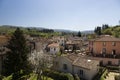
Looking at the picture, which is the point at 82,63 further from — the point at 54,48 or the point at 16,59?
the point at 54,48

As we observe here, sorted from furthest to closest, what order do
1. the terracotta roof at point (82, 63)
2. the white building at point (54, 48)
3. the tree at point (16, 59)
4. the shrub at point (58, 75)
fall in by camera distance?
the white building at point (54, 48), the terracotta roof at point (82, 63), the tree at point (16, 59), the shrub at point (58, 75)

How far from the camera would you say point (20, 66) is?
998 inches

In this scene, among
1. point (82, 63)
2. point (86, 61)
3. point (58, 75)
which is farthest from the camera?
point (86, 61)

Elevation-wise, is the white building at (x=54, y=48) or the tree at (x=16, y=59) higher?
the tree at (x=16, y=59)

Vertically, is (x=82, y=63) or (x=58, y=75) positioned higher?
(x=82, y=63)

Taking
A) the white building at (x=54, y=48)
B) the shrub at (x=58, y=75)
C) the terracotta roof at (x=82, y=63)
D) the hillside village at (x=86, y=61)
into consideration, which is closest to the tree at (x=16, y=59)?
the hillside village at (x=86, y=61)

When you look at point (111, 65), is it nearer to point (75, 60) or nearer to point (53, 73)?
point (75, 60)

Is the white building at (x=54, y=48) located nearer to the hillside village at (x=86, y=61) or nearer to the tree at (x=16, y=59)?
the hillside village at (x=86, y=61)

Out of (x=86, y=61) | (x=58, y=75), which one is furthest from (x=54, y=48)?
(x=58, y=75)

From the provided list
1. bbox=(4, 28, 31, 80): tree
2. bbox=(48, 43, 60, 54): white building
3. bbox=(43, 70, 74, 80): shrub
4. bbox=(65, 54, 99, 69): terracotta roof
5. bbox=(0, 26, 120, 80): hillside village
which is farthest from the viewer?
bbox=(48, 43, 60, 54): white building

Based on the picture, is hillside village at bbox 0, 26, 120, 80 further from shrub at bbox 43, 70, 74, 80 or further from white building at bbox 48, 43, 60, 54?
white building at bbox 48, 43, 60, 54

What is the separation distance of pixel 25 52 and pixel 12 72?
336cm

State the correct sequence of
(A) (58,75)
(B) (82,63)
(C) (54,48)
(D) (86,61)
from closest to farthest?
(A) (58,75), (B) (82,63), (D) (86,61), (C) (54,48)

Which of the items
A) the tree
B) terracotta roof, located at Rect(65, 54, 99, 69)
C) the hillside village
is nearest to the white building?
the hillside village
